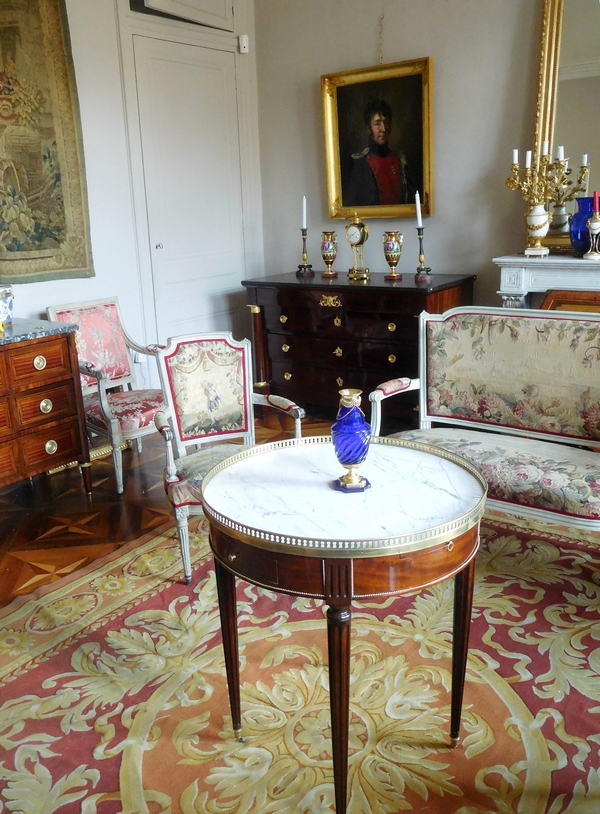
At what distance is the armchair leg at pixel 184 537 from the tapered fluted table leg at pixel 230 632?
76 cm

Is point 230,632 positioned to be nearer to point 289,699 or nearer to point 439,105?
point 289,699

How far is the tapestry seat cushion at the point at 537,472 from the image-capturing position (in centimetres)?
226

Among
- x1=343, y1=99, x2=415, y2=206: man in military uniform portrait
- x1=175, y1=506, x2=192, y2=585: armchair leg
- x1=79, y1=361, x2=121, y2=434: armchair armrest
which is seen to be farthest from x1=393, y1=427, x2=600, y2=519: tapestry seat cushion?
x1=343, y1=99, x2=415, y2=206: man in military uniform portrait

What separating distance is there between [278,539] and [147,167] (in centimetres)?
342

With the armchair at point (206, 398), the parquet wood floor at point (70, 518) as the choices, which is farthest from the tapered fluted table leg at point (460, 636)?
the parquet wood floor at point (70, 518)

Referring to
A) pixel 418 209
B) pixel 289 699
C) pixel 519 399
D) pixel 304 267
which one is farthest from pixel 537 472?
pixel 304 267

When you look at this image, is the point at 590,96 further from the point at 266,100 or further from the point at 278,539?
the point at 278,539

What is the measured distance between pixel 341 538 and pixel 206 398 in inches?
60.5

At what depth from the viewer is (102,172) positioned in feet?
13.1

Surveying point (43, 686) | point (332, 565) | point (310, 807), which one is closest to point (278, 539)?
point (332, 565)

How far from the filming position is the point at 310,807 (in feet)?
5.20

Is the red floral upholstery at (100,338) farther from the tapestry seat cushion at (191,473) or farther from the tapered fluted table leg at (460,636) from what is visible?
the tapered fluted table leg at (460,636)

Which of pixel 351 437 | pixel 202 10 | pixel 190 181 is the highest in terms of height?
pixel 202 10

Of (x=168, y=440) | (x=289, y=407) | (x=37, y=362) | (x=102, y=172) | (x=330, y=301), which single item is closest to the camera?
(x=168, y=440)
